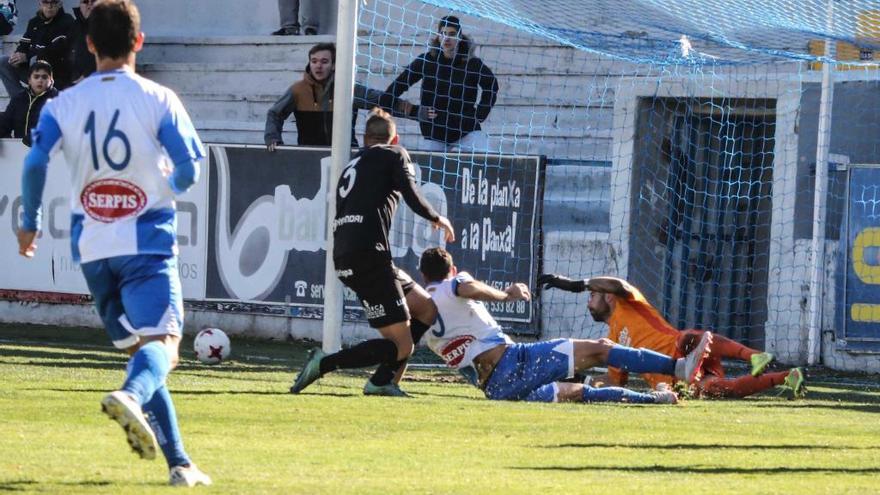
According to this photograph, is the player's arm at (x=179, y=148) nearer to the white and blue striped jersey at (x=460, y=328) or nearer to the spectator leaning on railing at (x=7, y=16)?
the white and blue striped jersey at (x=460, y=328)

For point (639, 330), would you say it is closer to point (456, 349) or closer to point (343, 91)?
point (456, 349)

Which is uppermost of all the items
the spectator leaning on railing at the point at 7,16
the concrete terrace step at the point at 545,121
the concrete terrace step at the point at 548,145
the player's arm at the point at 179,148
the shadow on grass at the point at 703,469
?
the spectator leaning on railing at the point at 7,16

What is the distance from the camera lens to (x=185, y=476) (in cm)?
612

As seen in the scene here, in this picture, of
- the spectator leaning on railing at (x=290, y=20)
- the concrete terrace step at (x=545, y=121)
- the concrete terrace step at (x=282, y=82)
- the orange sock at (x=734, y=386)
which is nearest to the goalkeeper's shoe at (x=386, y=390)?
the orange sock at (x=734, y=386)

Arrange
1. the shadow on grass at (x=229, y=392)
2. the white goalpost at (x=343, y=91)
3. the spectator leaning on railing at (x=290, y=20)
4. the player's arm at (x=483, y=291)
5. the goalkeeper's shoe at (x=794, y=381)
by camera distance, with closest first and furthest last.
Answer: the shadow on grass at (x=229, y=392) → the player's arm at (x=483, y=291) → the goalkeeper's shoe at (x=794, y=381) → the white goalpost at (x=343, y=91) → the spectator leaning on railing at (x=290, y=20)

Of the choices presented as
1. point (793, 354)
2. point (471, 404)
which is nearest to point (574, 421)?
point (471, 404)

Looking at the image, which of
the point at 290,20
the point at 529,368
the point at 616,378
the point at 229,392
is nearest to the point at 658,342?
the point at 616,378

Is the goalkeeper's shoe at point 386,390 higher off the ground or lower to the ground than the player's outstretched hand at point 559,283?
lower

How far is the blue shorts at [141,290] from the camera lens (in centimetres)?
622

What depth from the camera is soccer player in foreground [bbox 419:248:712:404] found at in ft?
35.4

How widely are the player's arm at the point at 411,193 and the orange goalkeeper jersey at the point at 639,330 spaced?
7.17ft

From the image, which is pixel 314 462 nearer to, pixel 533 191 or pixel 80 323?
pixel 533 191

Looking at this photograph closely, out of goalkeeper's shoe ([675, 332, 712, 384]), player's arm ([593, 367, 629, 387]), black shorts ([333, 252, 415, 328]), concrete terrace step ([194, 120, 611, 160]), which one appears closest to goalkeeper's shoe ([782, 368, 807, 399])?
goalkeeper's shoe ([675, 332, 712, 384])

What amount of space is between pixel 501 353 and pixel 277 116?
6384 mm
